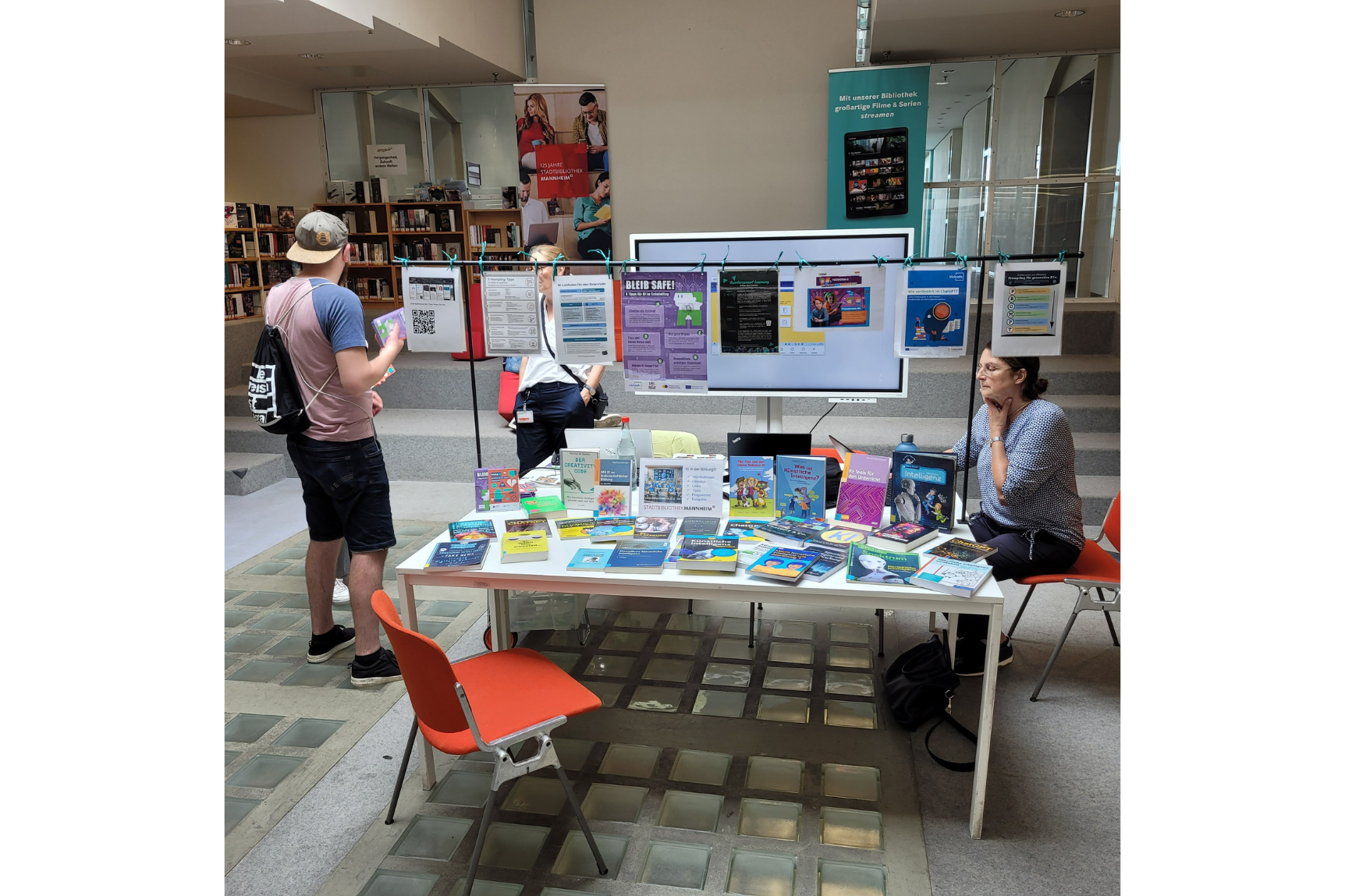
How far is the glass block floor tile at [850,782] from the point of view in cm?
246

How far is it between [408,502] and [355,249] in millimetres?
3859

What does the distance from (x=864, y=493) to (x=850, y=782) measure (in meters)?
0.92

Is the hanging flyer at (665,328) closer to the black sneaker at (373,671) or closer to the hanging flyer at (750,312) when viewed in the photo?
the hanging flyer at (750,312)

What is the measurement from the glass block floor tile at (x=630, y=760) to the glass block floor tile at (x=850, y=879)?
2.13 feet

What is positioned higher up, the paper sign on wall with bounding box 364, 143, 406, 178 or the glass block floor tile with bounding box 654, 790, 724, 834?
the paper sign on wall with bounding box 364, 143, 406, 178

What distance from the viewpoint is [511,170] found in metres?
8.04

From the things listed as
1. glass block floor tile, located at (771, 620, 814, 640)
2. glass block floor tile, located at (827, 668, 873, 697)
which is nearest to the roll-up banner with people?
glass block floor tile, located at (771, 620, 814, 640)

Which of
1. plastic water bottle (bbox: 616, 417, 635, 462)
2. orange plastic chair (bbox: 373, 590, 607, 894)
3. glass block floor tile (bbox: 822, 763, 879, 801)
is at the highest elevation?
plastic water bottle (bbox: 616, 417, 635, 462)

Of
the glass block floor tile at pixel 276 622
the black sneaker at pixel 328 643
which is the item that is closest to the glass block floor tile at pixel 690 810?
the black sneaker at pixel 328 643

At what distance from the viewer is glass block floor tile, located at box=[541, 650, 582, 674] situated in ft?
10.8

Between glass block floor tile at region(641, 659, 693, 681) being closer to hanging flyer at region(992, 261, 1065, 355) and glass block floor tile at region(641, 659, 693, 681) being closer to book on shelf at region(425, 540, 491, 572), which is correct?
book on shelf at region(425, 540, 491, 572)

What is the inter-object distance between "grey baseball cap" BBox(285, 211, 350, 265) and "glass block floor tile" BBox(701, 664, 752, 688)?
2.13 m

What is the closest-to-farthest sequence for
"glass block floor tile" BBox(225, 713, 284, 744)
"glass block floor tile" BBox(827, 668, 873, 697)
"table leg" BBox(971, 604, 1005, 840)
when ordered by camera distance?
1. "table leg" BBox(971, 604, 1005, 840)
2. "glass block floor tile" BBox(225, 713, 284, 744)
3. "glass block floor tile" BBox(827, 668, 873, 697)

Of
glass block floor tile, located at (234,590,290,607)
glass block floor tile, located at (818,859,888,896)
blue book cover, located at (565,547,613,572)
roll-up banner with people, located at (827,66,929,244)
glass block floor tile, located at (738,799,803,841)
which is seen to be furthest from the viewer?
roll-up banner with people, located at (827,66,929,244)
